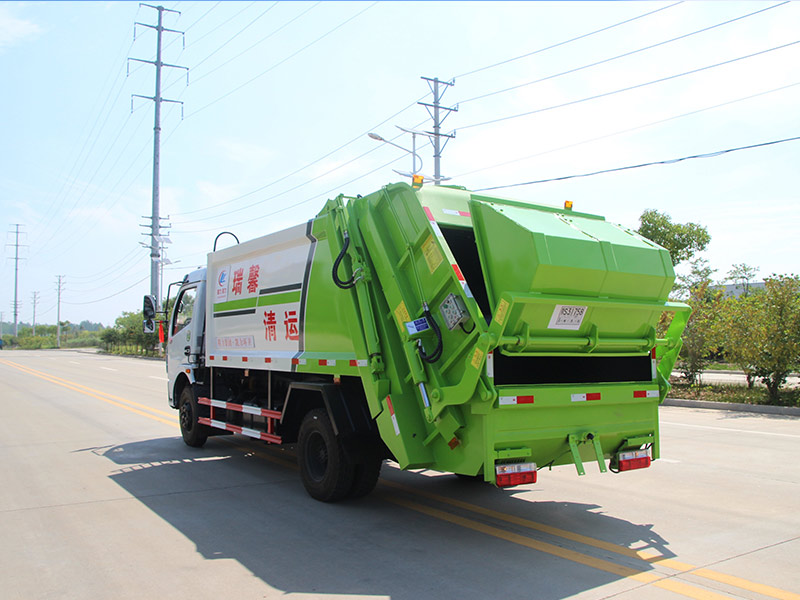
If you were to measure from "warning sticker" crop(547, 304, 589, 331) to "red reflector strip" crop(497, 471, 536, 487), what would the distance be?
1.16 meters

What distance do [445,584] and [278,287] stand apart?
4.13 metres

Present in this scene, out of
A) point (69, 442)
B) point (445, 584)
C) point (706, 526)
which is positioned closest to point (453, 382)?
point (445, 584)

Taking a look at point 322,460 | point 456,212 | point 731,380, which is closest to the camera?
point 456,212

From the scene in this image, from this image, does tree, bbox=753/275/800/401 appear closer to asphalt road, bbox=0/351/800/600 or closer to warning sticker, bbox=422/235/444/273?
asphalt road, bbox=0/351/800/600

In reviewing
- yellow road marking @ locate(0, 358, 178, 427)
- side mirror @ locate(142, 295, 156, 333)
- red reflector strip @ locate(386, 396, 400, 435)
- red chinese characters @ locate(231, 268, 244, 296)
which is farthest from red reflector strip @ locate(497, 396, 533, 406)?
yellow road marking @ locate(0, 358, 178, 427)

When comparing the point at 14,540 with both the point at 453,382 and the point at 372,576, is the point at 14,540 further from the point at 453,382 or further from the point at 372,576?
the point at 453,382

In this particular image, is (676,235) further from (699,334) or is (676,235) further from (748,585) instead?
(748,585)

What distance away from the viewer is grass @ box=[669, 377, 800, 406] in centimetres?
1540

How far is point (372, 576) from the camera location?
4.50 metres

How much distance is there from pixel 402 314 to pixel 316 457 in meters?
2.04

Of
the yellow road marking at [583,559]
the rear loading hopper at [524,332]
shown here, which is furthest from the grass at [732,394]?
the yellow road marking at [583,559]

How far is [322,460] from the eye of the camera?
21.7 feet

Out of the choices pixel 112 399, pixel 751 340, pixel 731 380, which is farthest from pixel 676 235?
pixel 112 399

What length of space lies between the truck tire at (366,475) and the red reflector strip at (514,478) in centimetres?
159
